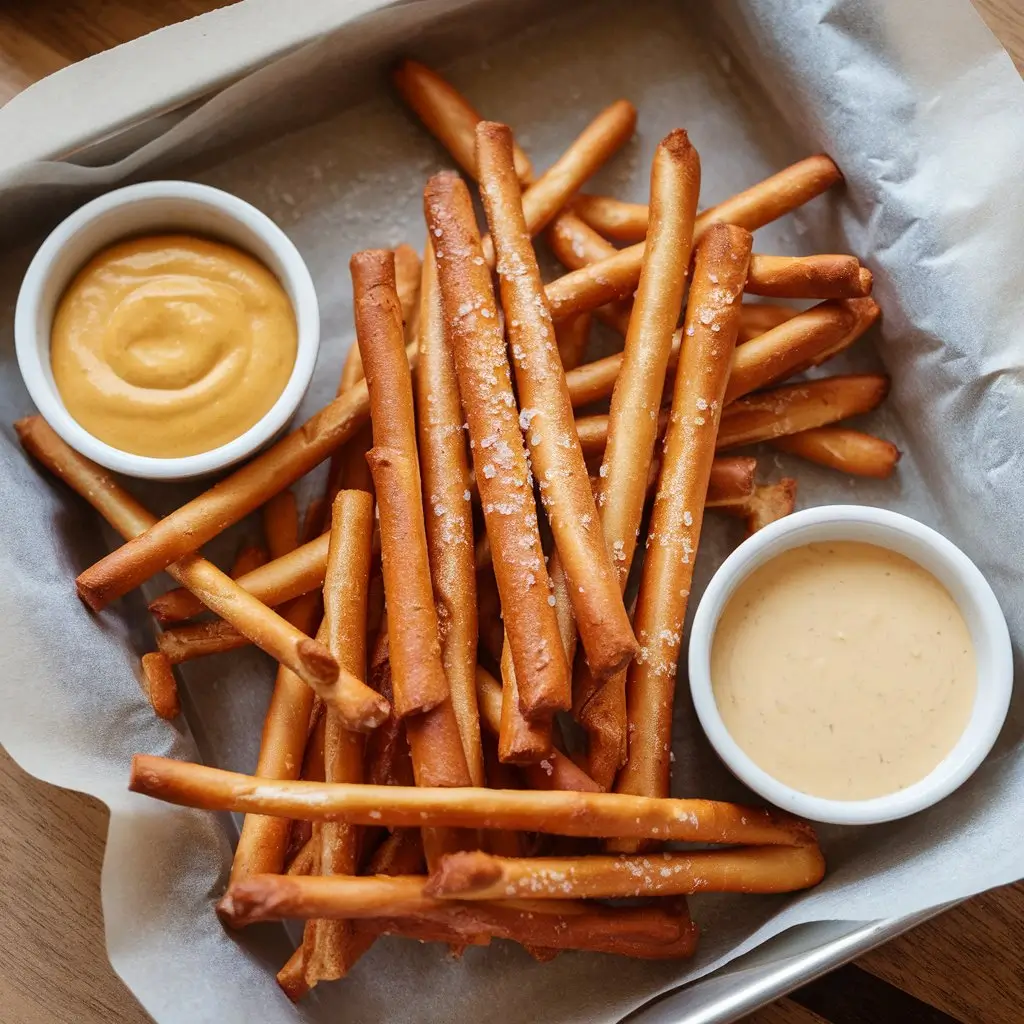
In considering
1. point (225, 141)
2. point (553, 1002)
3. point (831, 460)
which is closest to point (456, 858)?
point (553, 1002)

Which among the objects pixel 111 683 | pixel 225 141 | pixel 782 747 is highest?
pixel 225 141

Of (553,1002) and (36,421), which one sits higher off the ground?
(36,421)

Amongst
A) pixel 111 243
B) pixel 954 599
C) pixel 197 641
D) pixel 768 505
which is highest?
pixel 111 243

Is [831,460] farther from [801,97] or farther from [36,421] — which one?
[36,421]

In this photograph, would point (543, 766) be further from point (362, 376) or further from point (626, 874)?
point (362, 376)

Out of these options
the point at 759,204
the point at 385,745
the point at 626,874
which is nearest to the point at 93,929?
the point at 385,745

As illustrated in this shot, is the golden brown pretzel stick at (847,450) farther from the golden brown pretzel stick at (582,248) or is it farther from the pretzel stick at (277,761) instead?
the pretzel stick at (277,761)
